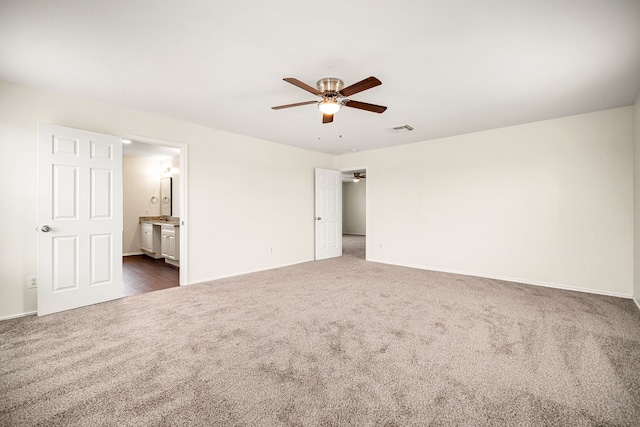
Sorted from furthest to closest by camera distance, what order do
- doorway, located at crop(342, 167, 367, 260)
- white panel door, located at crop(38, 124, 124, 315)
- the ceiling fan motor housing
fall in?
doorway, located at crop(342, 167, 367, 260)
white panel door, located at crop(38, 124, 124, 315)
the ceiling fan motor housing

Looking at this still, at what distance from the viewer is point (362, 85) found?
2.49m

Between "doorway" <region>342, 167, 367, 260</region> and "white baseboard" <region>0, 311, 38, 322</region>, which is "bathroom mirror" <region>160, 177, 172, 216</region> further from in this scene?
"doorway" <region>342, 167, 367, 260</region>

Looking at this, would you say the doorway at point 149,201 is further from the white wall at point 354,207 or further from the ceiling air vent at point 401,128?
the white wall at point 354,207

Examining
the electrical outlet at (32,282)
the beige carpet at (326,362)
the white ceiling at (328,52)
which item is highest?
the white ceiling at (328,52)

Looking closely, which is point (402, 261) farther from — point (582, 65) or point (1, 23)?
point (1, 23)

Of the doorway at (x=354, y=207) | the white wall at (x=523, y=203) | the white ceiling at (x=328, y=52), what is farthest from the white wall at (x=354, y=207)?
the white ceiling at (x=328, y=52)

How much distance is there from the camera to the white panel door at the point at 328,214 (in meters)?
6.55

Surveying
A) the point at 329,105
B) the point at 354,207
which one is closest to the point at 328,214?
the point at 329,105

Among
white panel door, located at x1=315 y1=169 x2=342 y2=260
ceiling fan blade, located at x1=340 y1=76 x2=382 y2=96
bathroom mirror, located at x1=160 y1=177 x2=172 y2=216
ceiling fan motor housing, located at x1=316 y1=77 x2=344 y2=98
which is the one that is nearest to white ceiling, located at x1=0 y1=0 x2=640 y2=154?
ceiling fan motor housing, located at x1=316 y1=77 x2=344 y2=98

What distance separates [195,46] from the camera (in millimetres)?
2316

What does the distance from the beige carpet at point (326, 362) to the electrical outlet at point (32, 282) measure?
42 centimetres

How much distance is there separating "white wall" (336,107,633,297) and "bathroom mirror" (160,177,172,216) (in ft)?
17.9

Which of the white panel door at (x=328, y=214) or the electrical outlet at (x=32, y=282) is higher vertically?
the white panel door at (x=328, y=214)

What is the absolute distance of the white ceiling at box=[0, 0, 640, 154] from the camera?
1.92 m
